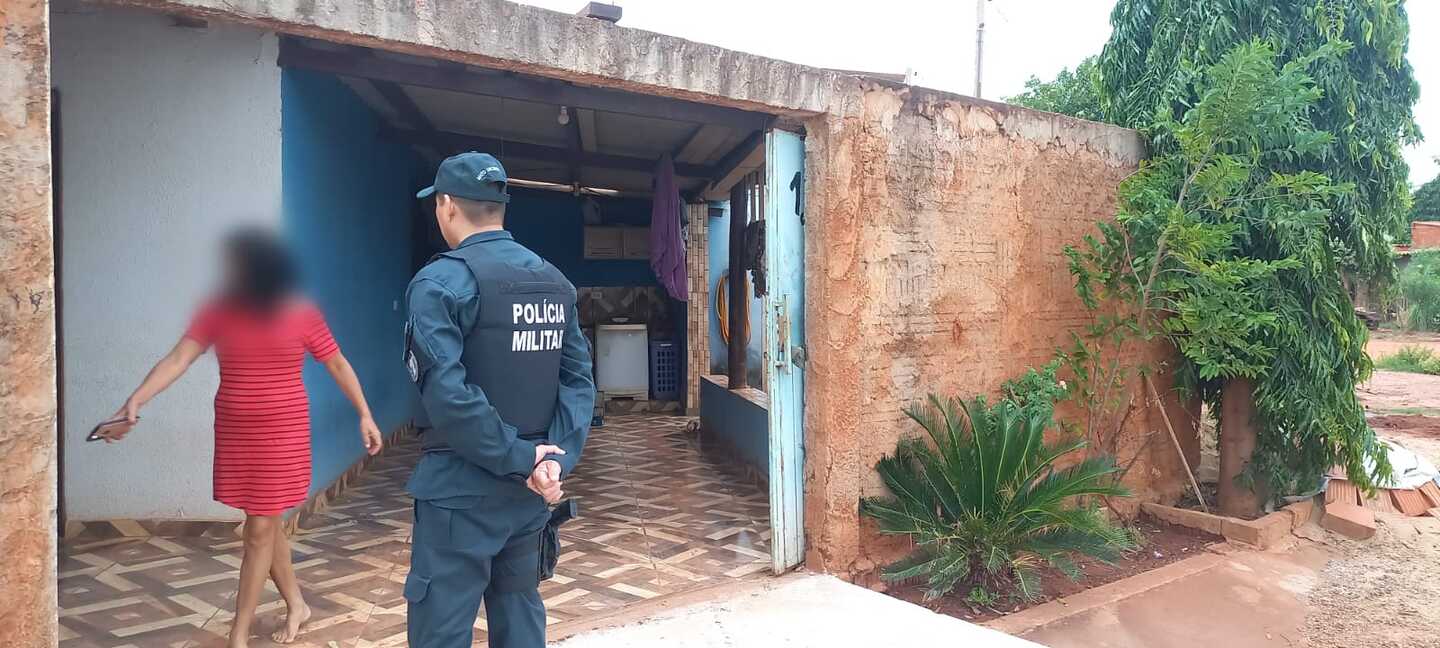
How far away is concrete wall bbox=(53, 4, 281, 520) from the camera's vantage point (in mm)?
4203

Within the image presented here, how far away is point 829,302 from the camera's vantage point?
4.12m

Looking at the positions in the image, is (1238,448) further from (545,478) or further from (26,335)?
(26,335)

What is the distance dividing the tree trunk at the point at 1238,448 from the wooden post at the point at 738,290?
380cm

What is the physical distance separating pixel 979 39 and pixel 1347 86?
469 inches

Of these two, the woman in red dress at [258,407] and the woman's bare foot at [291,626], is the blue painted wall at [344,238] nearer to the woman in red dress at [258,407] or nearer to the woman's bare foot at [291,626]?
the woman in red dress at [258,407]

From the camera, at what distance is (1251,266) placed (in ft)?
15.5

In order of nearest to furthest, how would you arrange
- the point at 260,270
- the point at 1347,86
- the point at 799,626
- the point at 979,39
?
1. the point at 260,270
2. the point at 799,626
3. the point at 1347,86
4. the point at 979,39

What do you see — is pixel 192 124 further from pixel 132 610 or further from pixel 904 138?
pixel 904 138

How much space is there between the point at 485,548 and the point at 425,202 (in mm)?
6610

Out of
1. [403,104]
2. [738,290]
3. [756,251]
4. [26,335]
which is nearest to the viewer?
[26,335]

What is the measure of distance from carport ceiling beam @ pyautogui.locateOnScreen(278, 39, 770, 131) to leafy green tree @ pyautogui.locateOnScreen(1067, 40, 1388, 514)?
2494 millimetres

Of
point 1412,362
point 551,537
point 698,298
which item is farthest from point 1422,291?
point 551,537

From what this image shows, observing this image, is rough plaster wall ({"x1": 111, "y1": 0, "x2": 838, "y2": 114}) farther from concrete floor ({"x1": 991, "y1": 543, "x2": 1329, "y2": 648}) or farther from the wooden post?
the wooden post

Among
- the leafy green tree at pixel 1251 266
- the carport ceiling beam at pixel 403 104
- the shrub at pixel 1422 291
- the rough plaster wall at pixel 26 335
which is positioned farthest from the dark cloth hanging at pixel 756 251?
the shrub at pixel 1422 291
